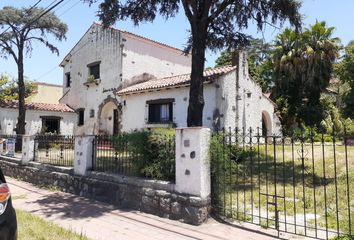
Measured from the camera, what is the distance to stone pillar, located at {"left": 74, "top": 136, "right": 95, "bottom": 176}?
9.59 meters

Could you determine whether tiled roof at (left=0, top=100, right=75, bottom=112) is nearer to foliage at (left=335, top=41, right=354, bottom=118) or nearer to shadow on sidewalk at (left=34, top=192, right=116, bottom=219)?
shadow on sidewalk at (left=34, top=192, right=116, bottom=219)

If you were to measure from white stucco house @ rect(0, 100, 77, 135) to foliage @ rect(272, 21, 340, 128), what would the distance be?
16307 millimetres

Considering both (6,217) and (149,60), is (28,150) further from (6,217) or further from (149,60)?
(149,60)

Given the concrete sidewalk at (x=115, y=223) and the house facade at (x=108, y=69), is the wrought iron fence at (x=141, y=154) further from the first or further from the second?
the house facade at (x=108, y=69)

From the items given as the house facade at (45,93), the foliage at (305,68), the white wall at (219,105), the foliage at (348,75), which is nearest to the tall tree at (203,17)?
the white wall at (219,105)

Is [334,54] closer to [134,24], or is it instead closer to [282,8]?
[282,8]

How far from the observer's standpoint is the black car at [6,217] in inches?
135

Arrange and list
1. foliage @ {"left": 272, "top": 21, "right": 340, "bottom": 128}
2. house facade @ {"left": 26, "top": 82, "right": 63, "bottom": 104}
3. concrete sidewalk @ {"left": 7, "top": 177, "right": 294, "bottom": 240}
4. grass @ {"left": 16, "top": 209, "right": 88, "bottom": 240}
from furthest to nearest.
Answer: house facade @ {"left": 26, "top": 82, "right": 63, "bottom": 104} < foliage @ {"left": 272, "top": 21, "right": 340, "bottom": 128} < concrete sidewalk @ {"left": 7, "top": 177, "right": 294, "bottom": 240} < grass @ {"left": 16, "top": 209, "right": 88, "bottom": 240}

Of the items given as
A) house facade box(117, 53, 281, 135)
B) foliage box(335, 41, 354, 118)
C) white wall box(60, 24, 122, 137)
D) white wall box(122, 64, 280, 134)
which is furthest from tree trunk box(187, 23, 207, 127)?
foliage box(335, 41, 354, 118)

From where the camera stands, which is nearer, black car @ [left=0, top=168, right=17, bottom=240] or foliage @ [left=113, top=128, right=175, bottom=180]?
black car @ [left=0, top=168, right=17, bottom=240]

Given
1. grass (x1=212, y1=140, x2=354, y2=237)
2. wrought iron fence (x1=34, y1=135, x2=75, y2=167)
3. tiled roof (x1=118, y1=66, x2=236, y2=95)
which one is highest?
tiled roof (x1=118, y1=66, x2=236, y2=95)

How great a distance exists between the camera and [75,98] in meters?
26.1

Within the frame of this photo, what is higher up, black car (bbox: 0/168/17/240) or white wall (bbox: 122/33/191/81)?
white wall (bbox: 122/33/191/81)

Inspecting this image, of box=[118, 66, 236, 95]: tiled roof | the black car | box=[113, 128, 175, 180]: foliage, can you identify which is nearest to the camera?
the black car
